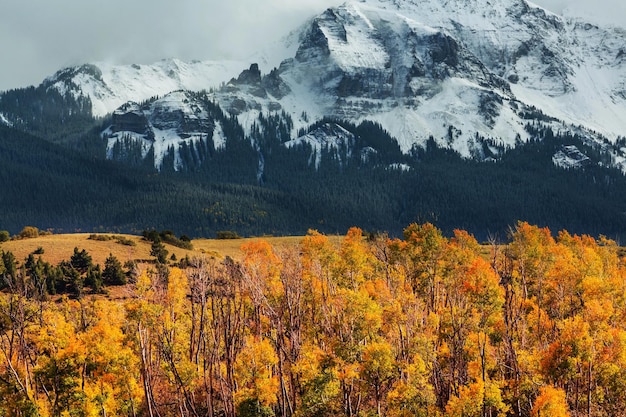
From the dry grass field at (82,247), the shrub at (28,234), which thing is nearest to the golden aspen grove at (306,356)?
the dry grass field at (82,247)

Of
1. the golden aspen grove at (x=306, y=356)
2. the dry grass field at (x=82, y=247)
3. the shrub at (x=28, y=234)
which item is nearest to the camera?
the golden aspen grove at (x=306, y=356)

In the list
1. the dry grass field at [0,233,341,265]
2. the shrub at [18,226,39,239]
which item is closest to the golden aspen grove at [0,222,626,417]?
the dry grass field at [0,233,341,265]

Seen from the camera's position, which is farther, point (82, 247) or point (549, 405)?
point (82, 247)

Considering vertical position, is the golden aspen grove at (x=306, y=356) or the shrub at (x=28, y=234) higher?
the shrub at (x=28, y=234)

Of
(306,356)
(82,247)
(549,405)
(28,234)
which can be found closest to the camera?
(549,405)

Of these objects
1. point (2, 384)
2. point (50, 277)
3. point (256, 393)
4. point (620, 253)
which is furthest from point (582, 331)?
point (620, 253)

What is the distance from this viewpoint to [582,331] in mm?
45281

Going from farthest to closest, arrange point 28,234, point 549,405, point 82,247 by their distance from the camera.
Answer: point 28,234, point 82,247, point 549,405

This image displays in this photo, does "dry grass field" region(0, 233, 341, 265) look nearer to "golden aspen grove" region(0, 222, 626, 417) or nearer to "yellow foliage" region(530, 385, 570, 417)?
"golden aspen grove" region(0, 222, 626, 417)

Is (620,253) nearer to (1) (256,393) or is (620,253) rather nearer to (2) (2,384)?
(1) (256,393)

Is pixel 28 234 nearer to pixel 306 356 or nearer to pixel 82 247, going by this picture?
pixel 82 247

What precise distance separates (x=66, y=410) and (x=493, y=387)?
33433 mm

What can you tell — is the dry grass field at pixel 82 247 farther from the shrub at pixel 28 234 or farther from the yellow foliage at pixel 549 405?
the yellow foliage at pixel 549 405

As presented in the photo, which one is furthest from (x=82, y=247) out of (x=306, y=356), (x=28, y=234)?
(x=306, y=356)
